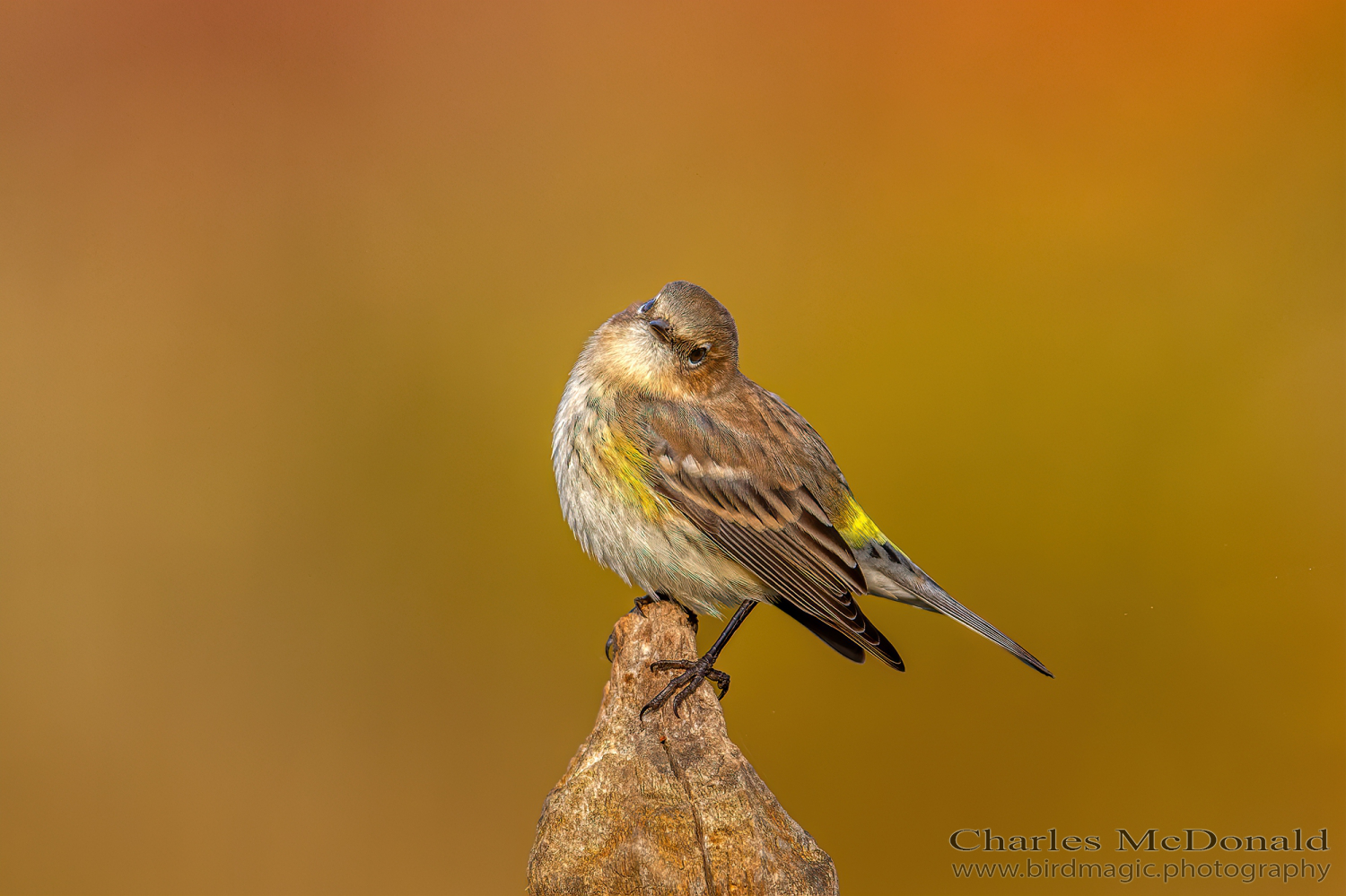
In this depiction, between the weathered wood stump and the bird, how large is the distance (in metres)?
0.90

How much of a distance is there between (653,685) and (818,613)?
89cm

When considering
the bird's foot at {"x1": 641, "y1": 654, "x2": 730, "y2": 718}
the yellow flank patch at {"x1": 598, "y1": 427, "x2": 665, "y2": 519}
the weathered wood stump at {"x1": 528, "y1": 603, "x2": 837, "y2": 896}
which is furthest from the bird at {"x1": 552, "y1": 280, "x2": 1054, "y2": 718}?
the weathered wood stump at {"x1": 528, "y1": 603, "x2": 837, "y2": 896}

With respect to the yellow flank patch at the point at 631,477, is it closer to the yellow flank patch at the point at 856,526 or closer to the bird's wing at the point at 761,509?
the bird's wing at the point at 761,509

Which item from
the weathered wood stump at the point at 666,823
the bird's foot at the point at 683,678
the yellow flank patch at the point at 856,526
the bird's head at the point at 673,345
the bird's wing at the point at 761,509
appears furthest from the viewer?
the yellow flank patch at the point at 856,526

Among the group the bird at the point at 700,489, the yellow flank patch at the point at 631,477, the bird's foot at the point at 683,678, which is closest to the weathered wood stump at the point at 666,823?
the bird's foot at the point at 683,678

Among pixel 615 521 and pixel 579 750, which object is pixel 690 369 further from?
→ pixel 579 750

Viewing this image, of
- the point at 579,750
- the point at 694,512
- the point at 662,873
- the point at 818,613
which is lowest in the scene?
the point at 662,873

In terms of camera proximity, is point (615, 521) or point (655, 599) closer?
point (615, 521)

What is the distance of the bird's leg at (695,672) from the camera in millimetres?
3223

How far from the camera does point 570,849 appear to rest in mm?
2770

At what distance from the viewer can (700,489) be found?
13.3 ft

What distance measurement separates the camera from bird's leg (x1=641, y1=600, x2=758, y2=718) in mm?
3223

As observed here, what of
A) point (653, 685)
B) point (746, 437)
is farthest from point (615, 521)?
point (653, 685)

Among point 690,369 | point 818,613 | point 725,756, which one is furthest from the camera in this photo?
point 690,369
